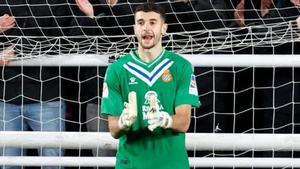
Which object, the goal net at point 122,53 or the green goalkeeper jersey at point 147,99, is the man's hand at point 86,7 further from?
the green goalkeeper jersey at point 147,99

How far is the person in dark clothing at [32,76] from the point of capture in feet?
14.9

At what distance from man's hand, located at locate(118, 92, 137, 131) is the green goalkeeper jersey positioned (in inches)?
8.1

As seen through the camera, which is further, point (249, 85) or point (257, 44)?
point (249, 85)

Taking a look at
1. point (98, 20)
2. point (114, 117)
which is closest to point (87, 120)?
point (98, 20)

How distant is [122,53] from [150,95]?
46.8 inches

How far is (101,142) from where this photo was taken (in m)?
A: 3.99

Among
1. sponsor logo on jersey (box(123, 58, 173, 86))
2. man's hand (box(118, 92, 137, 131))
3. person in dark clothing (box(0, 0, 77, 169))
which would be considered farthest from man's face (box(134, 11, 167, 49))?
person in dark clothing (box(0, 0, 77, 169))

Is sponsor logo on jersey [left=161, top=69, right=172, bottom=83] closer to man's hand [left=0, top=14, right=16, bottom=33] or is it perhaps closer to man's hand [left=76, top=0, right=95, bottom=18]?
man's hand [left=76, top=0, right=95, bottom=18]

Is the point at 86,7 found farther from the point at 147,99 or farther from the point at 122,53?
the point at 147,99

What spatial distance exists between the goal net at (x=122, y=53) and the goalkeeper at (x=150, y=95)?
3.51 feet

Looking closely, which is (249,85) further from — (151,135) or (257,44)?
(151,135)

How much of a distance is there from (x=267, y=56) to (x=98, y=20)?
1057mm

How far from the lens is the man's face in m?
3.20

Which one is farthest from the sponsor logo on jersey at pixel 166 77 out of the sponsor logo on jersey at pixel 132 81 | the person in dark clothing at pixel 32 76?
the person in dark clothing at pixel 32 76
